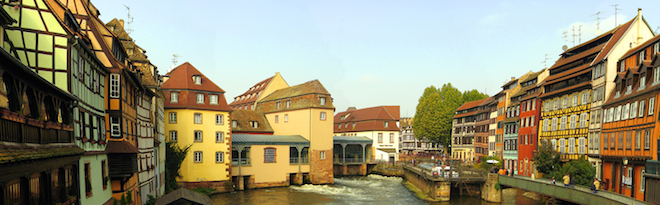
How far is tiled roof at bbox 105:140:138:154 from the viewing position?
20016 millimetres

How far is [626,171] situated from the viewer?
2869 cm

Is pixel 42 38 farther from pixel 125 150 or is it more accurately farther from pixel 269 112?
pixel 269 112

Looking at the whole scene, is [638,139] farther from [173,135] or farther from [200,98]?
[173,135]

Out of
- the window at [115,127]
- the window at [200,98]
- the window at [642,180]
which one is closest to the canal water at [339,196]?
the window at [200,98]

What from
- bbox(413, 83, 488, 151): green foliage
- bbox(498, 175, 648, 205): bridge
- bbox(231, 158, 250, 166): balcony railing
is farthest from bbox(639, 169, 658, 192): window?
bbox(413, 83, 488, 151): green foliage

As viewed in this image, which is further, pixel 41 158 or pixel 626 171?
pixel 626 171

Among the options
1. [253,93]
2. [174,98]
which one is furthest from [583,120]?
[253,93]

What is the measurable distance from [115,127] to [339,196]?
2675cm

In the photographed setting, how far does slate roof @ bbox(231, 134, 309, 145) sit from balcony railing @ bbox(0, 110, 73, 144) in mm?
33373

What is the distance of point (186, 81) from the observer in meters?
45.1

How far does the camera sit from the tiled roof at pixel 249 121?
5706cm

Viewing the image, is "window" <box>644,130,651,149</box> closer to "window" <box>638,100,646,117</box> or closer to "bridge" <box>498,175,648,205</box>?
"window" <box>638,100,646,117</box>

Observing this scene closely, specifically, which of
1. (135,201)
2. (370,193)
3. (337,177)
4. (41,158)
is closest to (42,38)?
(41,158)

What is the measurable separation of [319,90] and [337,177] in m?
14.3
